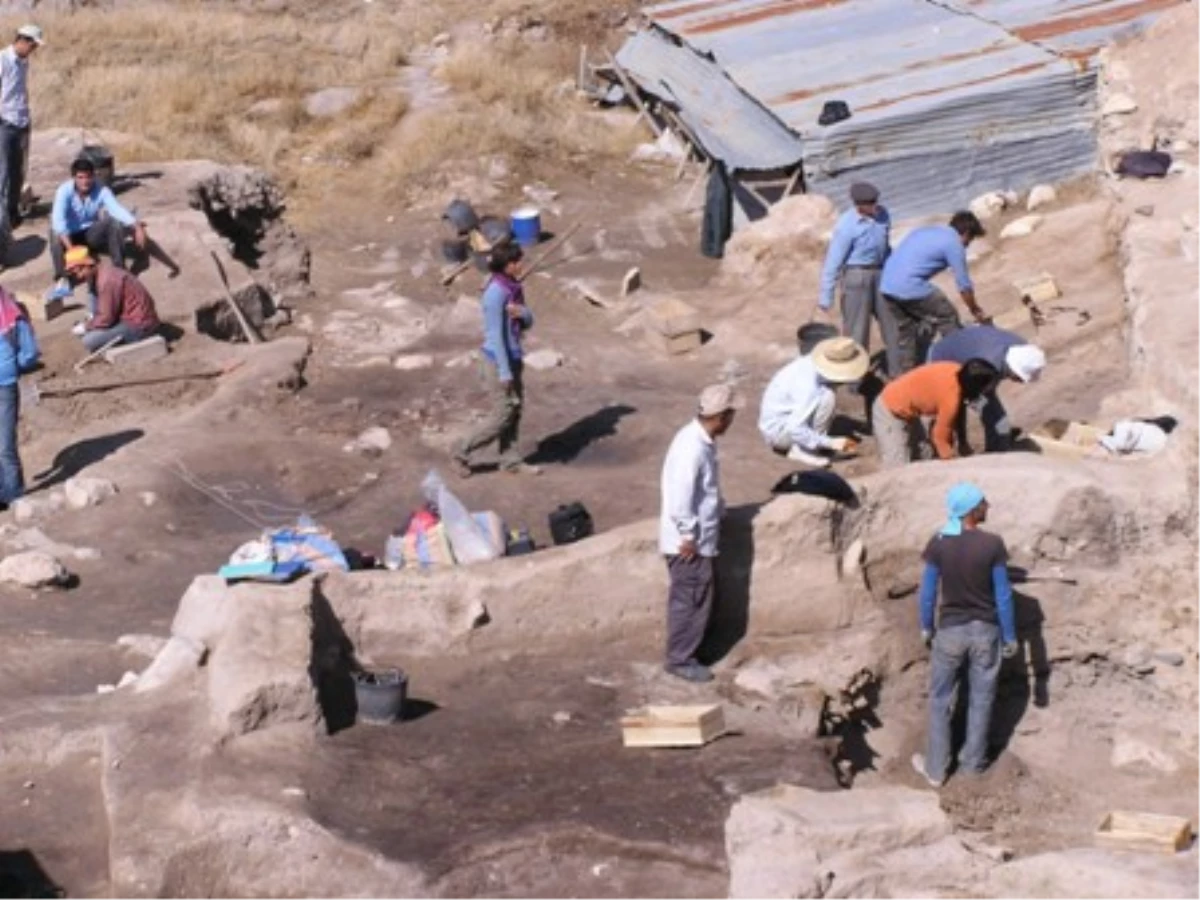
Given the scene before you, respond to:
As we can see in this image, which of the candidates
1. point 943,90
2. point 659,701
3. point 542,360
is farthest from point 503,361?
point 943,90

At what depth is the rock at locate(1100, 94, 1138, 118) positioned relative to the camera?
60.6ft

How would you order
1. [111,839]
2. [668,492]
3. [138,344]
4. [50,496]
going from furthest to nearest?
[138,344], [50,496], [668,492], [111,839]

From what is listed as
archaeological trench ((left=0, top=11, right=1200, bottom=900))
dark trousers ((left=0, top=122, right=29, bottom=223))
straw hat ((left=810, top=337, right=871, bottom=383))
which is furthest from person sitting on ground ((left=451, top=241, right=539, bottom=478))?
dark trousers ((left=0, top=122, right=29, bottom=223))

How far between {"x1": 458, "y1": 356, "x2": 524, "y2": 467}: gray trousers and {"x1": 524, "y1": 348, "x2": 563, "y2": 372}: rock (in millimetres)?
2244

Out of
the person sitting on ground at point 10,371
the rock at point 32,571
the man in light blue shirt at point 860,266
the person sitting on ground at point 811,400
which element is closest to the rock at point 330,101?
the man in light blue shirt at point 860,266

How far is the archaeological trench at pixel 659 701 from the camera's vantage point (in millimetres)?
9258

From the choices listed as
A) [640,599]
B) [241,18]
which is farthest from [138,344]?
[241,18]

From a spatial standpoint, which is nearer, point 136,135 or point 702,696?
point 702,696

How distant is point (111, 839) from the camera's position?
372 inches

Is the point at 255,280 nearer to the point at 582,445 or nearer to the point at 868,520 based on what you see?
the point at 582,445

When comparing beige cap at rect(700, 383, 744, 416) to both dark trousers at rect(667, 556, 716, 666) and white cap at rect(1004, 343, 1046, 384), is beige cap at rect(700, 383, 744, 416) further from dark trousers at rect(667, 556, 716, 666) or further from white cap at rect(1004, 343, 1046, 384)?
white cap at rect(1004, 343, 1046, 384)

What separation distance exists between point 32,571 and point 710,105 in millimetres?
10620

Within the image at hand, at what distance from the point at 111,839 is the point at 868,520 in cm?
454

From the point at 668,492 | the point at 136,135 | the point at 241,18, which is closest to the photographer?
the point at 668,492
